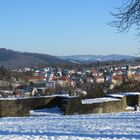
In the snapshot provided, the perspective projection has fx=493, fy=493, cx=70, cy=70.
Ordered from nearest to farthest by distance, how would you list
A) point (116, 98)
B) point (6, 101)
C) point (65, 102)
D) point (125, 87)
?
point (6, 101) → point (65, 102) → point (116, 98) → point (125, 87)

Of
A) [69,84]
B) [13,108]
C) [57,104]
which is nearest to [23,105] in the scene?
[13,108]

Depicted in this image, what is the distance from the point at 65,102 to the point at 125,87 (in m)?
22.0

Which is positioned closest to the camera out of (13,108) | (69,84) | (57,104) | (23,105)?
(13,108)

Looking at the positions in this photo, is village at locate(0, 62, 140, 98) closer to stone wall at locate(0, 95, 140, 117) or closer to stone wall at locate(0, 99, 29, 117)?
stone wall at locate(0, 95, 140, 117)

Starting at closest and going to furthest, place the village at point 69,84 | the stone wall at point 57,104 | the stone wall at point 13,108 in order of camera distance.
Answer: the stone wall at point 13,108 → the stone wall at point 57,104 → the village at point 69,84

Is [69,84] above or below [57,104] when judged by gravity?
below

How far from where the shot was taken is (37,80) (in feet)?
419

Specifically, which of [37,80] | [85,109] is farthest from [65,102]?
[37,80]

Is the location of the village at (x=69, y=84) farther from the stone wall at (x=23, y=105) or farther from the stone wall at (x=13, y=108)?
the stone wall at (x=13, y=108)

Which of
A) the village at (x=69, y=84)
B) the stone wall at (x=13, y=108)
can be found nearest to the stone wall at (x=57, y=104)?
the stone wall at (x=13, y=108)

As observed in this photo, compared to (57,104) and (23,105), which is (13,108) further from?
(57,104)

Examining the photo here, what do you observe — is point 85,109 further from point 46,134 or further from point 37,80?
point 37,80

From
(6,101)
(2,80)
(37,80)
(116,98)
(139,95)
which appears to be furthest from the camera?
(37,80)

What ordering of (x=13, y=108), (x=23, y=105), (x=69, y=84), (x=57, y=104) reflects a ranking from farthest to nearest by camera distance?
1. (x=69, y=84)
2. (x=57, y=104)
3. (x=23, y=105)
4. (x=13, y=108)
